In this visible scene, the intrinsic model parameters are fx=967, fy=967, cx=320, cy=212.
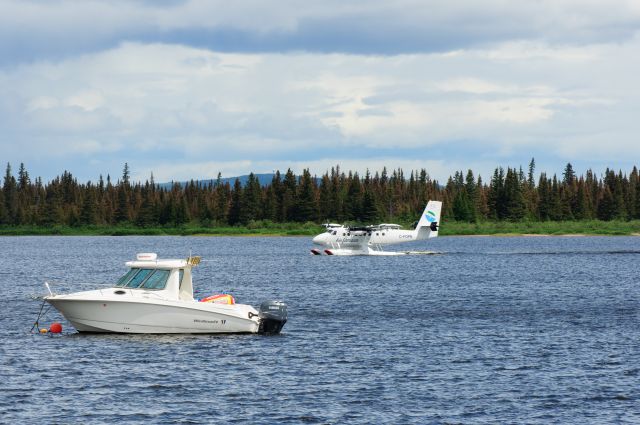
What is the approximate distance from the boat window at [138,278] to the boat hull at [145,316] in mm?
1589

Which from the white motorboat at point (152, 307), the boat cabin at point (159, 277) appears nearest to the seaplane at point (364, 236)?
the white motorboat at point (152, 307)

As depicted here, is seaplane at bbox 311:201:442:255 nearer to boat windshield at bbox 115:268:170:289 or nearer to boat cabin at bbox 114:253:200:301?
boat cabin at bbox 114:253:200:301

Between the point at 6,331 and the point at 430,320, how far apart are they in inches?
985

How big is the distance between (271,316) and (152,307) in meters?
6.44

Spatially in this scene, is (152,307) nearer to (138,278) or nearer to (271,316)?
(138,278)

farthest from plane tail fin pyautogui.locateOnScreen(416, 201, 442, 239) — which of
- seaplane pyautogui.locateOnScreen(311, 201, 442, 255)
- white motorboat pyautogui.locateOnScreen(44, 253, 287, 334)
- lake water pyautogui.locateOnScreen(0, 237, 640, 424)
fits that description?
white motorboat pyautogui.locateOnScreen(44, 253, 287, 334)

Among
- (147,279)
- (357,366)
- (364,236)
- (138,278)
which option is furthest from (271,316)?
(364,236)

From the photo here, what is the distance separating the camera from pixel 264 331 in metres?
49.4

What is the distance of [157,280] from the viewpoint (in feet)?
153

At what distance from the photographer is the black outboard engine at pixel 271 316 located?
4872 centimetres

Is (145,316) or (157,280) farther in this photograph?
(157,280)

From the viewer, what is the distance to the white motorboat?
45.4m

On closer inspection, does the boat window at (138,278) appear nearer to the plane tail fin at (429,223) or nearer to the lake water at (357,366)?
the lake water at (357,366)

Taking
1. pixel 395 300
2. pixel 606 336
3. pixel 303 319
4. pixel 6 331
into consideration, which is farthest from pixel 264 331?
pixel 395 300
